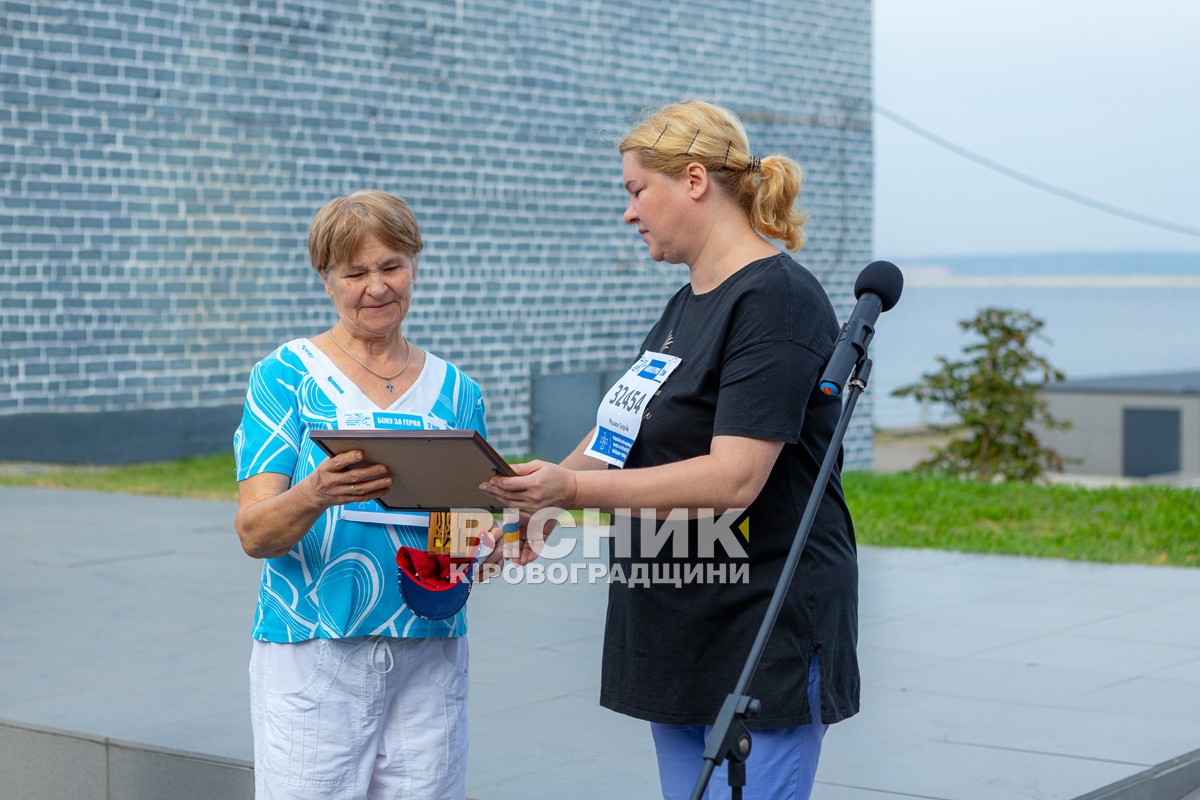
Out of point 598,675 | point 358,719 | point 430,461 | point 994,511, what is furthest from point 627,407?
point 994,511

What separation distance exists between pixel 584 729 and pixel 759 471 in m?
2.27

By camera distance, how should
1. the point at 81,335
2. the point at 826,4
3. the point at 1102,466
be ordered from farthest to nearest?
the point at 1102,466, the point at 826,4, the point at 81,335

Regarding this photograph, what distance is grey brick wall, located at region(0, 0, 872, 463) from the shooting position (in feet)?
37.4

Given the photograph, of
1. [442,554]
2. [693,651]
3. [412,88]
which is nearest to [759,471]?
[693,651]

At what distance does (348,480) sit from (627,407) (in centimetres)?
48

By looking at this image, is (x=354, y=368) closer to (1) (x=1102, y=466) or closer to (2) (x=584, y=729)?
(2) (x=584, y=729)

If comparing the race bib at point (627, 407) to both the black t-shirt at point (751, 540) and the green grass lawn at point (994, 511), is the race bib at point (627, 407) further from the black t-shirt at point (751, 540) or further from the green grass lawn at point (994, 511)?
the green grass lawn at point (994, 511)

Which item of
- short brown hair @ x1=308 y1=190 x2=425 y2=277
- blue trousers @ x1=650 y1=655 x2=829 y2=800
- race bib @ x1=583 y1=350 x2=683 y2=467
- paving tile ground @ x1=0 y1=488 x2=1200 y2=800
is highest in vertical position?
short brown hair @ x1=308 y1=190 x2=425 y2=277

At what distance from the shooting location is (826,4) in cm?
1884

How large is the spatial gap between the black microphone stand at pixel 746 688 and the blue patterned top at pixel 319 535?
2.51 ft

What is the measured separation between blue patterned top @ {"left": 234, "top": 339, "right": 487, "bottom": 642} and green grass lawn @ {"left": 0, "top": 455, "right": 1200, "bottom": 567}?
19.0ft
